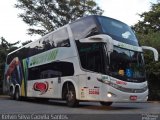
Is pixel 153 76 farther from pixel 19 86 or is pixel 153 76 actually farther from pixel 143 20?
pixel 143 20

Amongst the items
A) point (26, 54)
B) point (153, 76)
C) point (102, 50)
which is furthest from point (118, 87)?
point (153, 76)

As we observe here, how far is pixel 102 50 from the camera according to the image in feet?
54.7

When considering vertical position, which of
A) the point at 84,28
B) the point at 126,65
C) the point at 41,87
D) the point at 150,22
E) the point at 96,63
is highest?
the point at 150,22

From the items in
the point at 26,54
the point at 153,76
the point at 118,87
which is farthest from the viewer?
the point at 153,76

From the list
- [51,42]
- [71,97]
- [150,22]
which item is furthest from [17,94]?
[150,22]

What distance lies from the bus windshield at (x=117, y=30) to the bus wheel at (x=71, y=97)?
3.17m

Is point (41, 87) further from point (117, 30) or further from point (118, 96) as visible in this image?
point (118, 96)

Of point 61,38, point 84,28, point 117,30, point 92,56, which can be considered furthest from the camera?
point 61,38

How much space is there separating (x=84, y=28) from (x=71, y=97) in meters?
3.22

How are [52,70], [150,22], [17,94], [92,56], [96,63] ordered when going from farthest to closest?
[150,22]
[17,94]
[52,70]
[92,56]
[96,63]

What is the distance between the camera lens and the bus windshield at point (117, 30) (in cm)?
1733

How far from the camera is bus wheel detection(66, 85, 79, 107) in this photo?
18.2 meters

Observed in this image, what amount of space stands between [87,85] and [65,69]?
2165 millimetres

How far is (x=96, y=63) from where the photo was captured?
1697 cm
